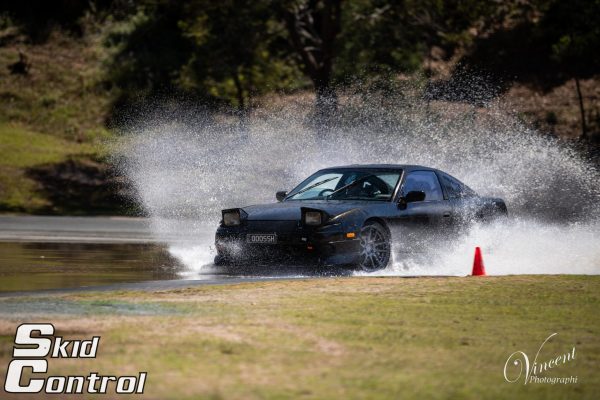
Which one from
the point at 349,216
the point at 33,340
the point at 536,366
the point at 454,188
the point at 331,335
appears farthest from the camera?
the point at 454,188

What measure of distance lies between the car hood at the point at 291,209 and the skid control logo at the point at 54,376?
5.63 m

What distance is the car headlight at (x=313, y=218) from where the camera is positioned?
13.1 m

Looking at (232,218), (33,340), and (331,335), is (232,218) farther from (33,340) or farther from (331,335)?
(33,340)

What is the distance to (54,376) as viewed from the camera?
6.78 meters

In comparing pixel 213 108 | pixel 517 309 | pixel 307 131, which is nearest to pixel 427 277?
pixel 517 309

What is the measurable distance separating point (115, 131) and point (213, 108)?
387 cm

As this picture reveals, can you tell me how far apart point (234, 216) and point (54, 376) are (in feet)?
22.8

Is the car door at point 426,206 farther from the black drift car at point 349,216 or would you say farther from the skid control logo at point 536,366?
the skid control logo at point 536,366

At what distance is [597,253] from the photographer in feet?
53.7

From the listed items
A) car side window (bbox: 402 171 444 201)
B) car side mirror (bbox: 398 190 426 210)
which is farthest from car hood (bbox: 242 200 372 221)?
car side window (bbox: 402 171 444 201)

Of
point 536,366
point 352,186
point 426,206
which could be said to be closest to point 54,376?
point 536,366

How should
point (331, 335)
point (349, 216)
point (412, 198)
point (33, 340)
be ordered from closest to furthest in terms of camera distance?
1. point (33, 340)
2. point (331, 335)
3. point (349, 216)
4. point (412, 198)

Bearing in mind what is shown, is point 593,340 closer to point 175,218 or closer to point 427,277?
point 427,277

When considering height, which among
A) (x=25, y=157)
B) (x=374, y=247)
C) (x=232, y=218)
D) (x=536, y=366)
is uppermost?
(x=25, y=157)
